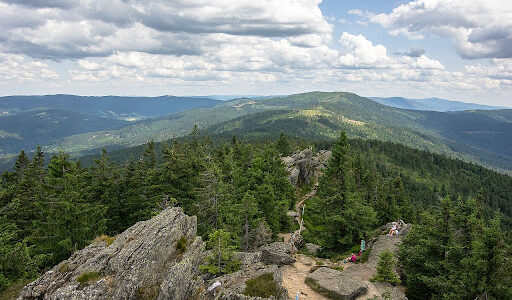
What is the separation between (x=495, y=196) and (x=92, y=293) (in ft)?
791

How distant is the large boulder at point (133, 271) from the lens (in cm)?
1730

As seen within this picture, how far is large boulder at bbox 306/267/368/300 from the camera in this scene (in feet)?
77.8

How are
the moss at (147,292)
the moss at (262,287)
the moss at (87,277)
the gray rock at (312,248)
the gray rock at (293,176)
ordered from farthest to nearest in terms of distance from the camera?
the gray rock at (293,176)
the gray rock at (312,248)
the moss at (262,287)
the moss at (87,277)
the moss at (147,292)

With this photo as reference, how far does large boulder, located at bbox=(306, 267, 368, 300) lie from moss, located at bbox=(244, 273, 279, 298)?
6.81m

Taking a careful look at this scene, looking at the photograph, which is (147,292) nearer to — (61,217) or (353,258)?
(61,217)

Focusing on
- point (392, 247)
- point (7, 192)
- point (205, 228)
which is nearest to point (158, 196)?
point (205, 228)

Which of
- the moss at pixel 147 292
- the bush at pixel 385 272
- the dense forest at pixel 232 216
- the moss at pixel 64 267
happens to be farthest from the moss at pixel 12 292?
the bush at pixel 385 272

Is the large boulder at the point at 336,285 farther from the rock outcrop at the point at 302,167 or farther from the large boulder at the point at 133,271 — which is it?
the rock outcrop at the point at 302,167

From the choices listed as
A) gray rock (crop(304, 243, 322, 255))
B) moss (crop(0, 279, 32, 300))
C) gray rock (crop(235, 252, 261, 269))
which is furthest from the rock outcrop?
moss (crop(0, 279, 32, 300))

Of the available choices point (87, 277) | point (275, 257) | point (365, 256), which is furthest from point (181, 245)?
point (365, 256)

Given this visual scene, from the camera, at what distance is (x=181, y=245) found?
22.8 meters

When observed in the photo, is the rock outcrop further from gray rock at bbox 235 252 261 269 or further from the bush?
gray rock at bbox 235 252 261 269

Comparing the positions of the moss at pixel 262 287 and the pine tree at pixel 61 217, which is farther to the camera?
the pine tree at pixel 61 217

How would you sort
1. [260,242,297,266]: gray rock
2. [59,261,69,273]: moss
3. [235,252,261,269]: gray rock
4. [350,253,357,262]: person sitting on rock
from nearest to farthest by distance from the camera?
1. [59,261,69,273]: moss
2. [235,252,261,269]: gray rock
3. [260,242,297,266]: gray rock
4. [350,253,357,262]: person sitting on rock
